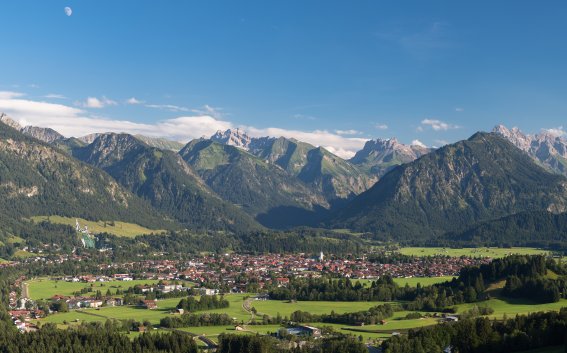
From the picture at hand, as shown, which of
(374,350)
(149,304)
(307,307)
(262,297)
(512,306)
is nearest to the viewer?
(374,350)

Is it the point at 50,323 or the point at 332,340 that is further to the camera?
the point at 50,323

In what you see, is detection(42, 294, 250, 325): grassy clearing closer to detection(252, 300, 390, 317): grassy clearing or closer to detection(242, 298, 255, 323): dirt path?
detection(242, 298, 255, 323): dirt path

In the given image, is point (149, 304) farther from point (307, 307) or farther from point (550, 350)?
point (550, 350)

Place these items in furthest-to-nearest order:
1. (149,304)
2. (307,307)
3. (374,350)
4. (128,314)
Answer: (149,304) < (307,307) < (128,314) < (374,350)

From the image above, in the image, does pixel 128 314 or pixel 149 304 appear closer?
pixel 128 314

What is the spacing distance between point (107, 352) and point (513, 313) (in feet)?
281

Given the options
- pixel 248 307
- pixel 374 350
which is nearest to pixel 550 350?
pixel 374 350

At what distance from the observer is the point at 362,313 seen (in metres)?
151

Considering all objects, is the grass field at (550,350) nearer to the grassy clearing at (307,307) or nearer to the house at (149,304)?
the grassy clearing at (307,307)

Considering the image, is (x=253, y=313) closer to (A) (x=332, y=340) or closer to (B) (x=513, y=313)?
(A) (x=332, y=340)

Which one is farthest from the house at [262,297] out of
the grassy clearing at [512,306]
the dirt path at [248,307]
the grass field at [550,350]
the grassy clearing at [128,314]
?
the grass field at [550,350]

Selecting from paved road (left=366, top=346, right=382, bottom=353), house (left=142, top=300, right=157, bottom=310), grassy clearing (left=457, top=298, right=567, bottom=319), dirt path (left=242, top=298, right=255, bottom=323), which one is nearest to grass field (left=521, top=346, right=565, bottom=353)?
paved road (left=366, top=346, right=382, bottom=353)

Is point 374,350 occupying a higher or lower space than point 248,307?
higher

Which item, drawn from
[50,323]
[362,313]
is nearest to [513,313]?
[362,313]
